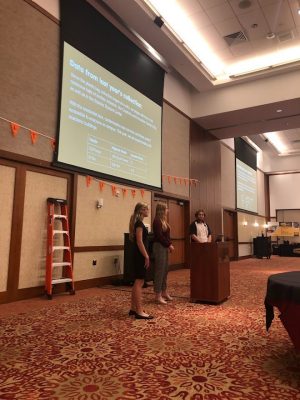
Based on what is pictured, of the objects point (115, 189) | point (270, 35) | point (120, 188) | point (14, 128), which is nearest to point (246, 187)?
point (270, 35)

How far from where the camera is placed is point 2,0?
4348 millimetres

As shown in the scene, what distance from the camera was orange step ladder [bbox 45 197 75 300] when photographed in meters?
4.64

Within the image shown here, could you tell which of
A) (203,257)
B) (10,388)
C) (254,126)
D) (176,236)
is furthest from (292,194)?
(10,388)

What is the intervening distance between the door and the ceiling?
400cm

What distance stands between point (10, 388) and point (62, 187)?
3.61 metres

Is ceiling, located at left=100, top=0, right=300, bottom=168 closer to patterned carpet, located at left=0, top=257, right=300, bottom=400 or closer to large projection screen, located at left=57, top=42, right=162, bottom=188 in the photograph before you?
large projection screen, located at left=57, top=42, right=162, bottom=188

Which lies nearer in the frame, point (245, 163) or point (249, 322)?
point (249, 322)

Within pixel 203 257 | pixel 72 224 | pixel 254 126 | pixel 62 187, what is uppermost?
pixel 254 126

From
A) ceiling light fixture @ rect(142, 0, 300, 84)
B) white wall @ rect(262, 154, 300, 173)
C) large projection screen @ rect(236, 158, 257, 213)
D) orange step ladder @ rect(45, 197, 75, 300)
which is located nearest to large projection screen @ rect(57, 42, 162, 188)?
orange step ladder @ rect(45, 197, 75, 300)

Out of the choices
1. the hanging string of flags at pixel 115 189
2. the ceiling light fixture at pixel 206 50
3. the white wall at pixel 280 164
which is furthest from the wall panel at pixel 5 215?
the white wall at pixel 280 164

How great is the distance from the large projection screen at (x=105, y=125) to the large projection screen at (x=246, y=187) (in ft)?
21.1

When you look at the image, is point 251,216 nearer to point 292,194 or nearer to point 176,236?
point 292,194

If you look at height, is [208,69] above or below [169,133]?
above

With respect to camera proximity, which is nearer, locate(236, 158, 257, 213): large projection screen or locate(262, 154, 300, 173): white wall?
locate(236, 158, 257, 213): large projection screen
